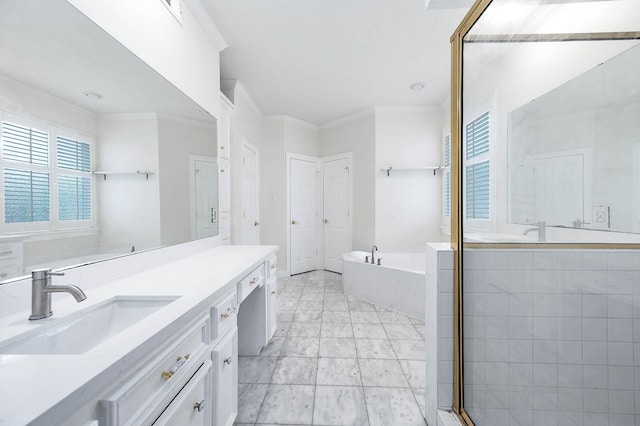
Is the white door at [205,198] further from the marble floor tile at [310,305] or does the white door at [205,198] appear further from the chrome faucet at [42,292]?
the marble floor tile at [310,305]

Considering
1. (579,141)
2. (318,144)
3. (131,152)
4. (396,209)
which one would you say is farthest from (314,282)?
(579,141)

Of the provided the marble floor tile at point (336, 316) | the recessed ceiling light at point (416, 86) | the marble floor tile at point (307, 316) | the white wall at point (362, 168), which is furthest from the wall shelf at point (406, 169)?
the marble floor tile at point (307, 316)

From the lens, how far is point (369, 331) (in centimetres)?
223

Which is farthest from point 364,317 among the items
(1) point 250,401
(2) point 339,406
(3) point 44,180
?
(3) point 44,180

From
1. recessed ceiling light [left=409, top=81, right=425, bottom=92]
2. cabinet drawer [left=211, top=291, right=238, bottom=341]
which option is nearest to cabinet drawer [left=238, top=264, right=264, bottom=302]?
cabinet drawer [left=211, top=291, right=238, bottom=341]

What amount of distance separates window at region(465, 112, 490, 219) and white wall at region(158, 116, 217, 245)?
1.70 m

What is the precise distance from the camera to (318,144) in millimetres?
4477

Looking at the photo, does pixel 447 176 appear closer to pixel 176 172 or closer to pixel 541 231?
pixel 541 231

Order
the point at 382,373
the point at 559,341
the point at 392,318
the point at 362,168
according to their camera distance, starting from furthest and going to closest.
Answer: the point at 362,168 < the point at 392,318 < the point at 382,373 < the point at 559,341

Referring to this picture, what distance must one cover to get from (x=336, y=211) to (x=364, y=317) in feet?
6.83

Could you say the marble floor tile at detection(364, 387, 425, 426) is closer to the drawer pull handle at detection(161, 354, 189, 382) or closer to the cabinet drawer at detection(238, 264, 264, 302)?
the cabinet drawer at detection(238, 264, 264, 302)

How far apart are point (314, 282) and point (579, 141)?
3238 millimetres

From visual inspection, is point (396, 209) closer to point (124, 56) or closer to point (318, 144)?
point (318, 144)

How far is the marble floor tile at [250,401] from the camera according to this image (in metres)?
1.32
